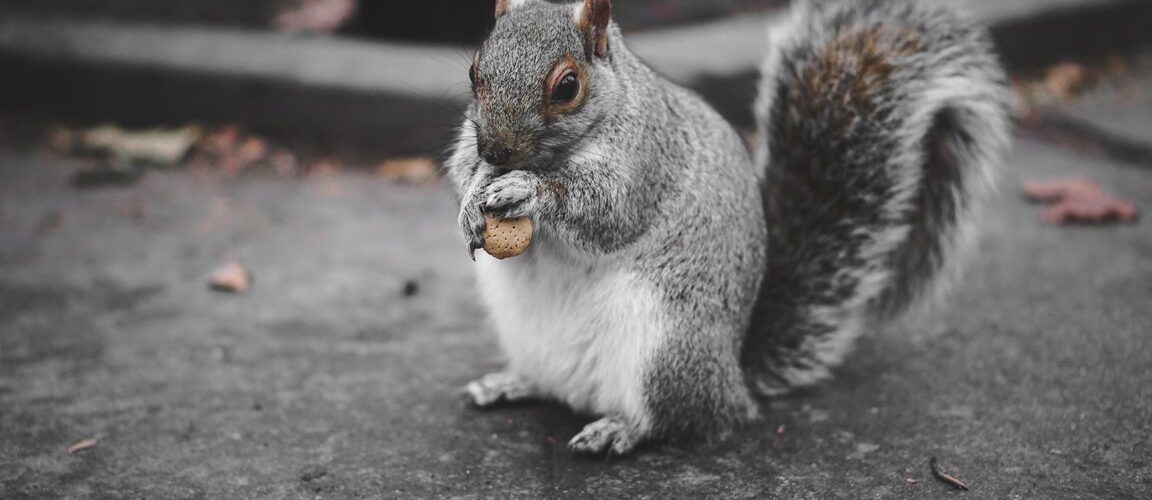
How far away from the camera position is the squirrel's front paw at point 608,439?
2010 mm

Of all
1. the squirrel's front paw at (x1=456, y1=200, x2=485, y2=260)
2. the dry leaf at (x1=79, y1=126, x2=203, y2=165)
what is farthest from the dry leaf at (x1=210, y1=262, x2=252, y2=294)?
the squirrel's front paw at (x1=456, y1=200, x2=485, y2=260)

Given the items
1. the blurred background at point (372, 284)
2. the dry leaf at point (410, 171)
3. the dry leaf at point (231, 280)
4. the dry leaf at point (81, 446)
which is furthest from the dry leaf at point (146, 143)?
the dry leaf at point (81, 446)

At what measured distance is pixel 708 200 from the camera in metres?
1.99

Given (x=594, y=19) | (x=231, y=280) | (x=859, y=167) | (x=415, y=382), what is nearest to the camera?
(x=594, y=19)

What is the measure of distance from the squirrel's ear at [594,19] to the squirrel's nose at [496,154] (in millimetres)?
268

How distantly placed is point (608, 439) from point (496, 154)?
623mm

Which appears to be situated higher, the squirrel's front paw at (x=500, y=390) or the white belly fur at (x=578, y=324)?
the white belly fur at (x=578, y=324)

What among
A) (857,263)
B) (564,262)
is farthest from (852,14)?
(564,262)

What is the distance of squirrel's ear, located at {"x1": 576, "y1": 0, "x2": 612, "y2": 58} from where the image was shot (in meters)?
1.84

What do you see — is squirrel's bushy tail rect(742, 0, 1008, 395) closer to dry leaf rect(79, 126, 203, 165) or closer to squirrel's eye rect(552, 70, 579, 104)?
squirrel's eye rect(552, 70, 579, 104)

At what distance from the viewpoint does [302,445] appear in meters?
2.07

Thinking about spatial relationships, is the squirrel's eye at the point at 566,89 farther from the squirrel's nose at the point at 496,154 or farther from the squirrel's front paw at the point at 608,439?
the squirrel's front paw at the point at 608,439

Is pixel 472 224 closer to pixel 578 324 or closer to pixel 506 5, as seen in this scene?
pixel 578 324

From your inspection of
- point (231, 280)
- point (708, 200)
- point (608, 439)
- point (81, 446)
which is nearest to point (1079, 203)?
point (708, 200)
